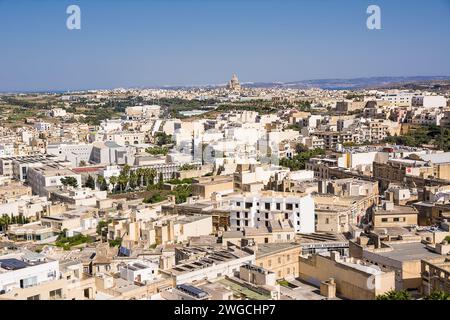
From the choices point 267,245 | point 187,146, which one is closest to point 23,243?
point 267,245

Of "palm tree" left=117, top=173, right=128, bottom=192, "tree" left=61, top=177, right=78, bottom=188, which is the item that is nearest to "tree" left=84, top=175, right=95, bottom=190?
"tree" left=61, top=177, right=78, bottom=188

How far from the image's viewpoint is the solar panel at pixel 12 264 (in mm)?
4500

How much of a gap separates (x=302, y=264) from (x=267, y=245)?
18.4 inches

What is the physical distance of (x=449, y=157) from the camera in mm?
11320

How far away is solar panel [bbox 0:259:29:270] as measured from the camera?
14.8 feet

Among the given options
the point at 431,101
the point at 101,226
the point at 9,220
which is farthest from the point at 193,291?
the point at 431,101

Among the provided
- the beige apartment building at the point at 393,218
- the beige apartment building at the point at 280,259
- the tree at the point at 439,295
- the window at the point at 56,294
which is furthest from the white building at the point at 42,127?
the tree at the point at 439,295

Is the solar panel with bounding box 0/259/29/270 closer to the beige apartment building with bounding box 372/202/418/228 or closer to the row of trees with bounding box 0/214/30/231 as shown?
the beige apartment building with bounding box 372/202/418/228

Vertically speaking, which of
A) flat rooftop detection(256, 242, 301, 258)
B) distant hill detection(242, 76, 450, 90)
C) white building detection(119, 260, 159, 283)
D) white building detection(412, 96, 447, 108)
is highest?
distant hill detection(242, 76, 450, 90)

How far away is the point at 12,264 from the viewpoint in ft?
15.1

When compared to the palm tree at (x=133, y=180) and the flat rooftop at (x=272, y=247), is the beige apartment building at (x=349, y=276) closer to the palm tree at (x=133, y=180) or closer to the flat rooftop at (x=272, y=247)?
the flat rooftop at (x=272, y=247)

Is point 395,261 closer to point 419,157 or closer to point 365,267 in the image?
point 365,267

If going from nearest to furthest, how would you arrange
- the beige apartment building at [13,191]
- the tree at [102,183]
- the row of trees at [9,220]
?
the row of trees at [9,220] < the beige apartment building at [13,191] < the tree at [102,183]
